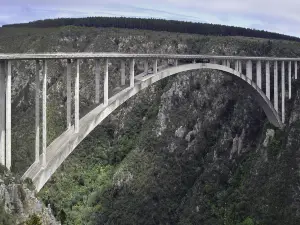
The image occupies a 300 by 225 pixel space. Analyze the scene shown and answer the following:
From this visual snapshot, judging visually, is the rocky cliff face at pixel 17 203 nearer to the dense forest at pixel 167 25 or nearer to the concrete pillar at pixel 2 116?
the concrete pillar at pixel 2 116

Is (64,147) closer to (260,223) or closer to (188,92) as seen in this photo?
(260,223)

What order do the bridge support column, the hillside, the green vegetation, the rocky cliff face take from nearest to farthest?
1. the rocky cliff face
2. the green vegetation
3. the bridge support column
4. the hillside

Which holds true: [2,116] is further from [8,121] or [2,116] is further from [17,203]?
[17,203]

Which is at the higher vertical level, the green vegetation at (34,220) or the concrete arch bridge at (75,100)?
the concrete arch bridge at (75,100)

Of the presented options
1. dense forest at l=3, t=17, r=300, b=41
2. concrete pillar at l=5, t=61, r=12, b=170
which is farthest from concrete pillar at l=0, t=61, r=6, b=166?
dense forest at l=3, t=17, r=300, b=41

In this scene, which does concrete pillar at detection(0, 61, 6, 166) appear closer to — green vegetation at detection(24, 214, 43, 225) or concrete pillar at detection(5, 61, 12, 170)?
concrete pillar at detection(5, 61, 12, 170)

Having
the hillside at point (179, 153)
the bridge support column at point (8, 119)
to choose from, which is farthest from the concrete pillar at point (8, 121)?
the hillside at point (179, 153)
